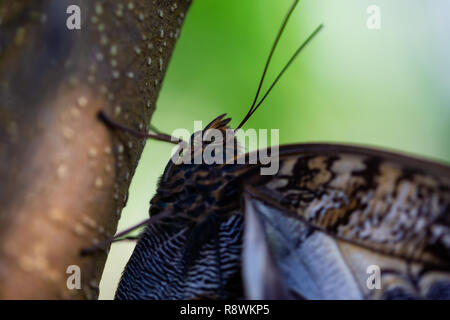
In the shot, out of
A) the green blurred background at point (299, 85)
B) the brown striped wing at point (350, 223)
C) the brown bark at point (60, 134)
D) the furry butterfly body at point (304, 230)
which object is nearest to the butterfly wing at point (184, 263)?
the furry butterfly body at point (304, 230)

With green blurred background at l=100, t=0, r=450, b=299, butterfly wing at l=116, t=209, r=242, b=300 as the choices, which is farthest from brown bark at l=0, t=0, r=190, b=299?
green blurred background at l=100, t=0, r=450, b=299

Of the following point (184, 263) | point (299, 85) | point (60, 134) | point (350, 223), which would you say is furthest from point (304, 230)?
point (299, 85)

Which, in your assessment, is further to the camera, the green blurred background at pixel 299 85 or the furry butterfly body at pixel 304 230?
the green blurred background at pixel 299 85

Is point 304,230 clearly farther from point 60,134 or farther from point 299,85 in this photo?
point 299,85

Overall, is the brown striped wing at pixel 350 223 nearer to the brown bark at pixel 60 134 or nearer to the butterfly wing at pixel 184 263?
the butterfly wing at pixel 184 263

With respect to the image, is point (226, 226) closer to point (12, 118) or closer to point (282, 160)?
point (282, 160)

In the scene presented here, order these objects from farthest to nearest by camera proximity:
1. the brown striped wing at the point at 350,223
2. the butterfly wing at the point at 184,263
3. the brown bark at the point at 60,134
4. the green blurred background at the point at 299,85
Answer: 1. the green blurred background at the point at 299,85
2. the butterfly wing at the point at 184,263
3. the brown striped wing at the point at 350,223
4. the brown bark at the point at 60,134
